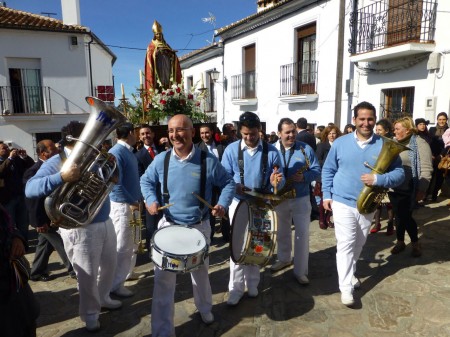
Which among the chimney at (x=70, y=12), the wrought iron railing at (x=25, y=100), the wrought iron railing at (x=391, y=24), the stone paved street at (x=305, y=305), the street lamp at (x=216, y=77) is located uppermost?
the chimney at (x=70, y=12)

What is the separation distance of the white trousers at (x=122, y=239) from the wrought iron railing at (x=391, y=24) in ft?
26.9

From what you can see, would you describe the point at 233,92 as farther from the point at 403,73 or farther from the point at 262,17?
the point at 403,73

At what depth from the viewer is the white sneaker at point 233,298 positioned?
11.6 ft

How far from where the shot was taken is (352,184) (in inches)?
136

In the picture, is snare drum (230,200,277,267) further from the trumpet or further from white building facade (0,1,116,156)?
white building facade (0,1,116,156)

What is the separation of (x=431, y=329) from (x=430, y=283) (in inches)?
37.6

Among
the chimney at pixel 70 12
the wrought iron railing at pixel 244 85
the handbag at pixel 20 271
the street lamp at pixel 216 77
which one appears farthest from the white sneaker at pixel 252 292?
the chimney at pixel 70 12

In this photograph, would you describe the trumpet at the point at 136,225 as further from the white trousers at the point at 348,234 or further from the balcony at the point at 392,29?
the balcony at the point at 392,29

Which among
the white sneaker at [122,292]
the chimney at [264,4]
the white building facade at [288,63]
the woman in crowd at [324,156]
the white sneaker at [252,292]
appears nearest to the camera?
the white sneaker at [252,292]

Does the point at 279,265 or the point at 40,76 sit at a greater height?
the point at 40,76

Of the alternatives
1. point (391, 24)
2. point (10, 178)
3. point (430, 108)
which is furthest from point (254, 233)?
point (391, 24)

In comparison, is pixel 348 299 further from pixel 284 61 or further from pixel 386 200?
pixel 284 61

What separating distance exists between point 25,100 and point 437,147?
15963 mm

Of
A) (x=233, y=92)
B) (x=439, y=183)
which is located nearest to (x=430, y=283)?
(x=439, y=183)
